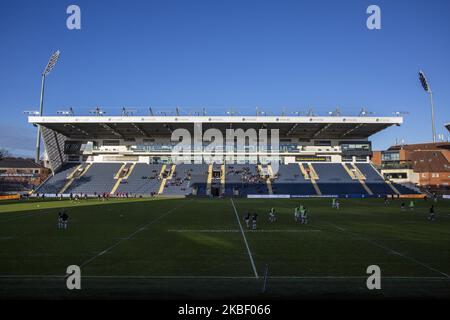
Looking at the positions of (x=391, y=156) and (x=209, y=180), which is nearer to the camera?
(x=209, y=180)

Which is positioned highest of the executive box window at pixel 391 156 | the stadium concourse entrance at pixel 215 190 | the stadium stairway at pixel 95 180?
the executive box window at pixel 391 156

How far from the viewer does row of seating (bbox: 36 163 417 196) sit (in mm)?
73250

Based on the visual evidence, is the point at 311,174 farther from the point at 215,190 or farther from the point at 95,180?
the point at 95,180

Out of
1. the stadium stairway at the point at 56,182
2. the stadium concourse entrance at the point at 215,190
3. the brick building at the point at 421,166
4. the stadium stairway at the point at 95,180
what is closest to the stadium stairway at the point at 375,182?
the brick building at the point at 421,166

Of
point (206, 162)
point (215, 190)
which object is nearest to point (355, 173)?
point (215, 190)

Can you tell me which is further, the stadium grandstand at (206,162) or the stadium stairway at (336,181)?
the stadium grandstand at (206,162)

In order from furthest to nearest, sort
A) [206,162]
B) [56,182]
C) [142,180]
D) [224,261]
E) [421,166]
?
[421,166] → [206,162] → [142,180] → [56,182] → [224,261]

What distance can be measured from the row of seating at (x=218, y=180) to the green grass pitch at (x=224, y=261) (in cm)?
4968

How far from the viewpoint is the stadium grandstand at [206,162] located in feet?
244

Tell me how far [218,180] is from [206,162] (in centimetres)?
1072

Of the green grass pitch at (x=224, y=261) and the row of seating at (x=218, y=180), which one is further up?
the row of seating at (x=218, y=180)

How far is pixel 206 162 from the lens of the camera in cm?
8762

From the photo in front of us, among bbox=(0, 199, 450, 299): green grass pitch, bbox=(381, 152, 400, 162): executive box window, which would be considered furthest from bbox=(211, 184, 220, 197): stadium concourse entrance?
bbox=(381, 152, 400, 162): executive box window

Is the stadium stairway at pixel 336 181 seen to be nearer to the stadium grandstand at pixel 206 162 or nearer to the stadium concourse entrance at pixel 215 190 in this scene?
the stadium grandstand at pixel 206 162
